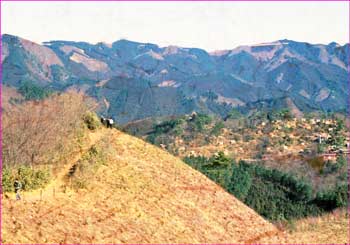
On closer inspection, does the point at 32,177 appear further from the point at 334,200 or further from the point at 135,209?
the point at 334,200

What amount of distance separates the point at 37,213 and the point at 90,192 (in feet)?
13.5

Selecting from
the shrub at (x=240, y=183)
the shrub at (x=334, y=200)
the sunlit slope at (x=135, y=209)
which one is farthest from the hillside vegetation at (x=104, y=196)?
the shrub at (x=334, y=200)

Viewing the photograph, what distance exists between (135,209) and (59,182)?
369 centimetres

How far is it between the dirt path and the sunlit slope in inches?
7.5

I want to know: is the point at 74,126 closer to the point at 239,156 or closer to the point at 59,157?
the point at 59,157

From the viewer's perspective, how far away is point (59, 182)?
23844 mm

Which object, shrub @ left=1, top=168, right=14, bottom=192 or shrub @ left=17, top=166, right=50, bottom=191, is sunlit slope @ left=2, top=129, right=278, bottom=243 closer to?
shrub @ left=17, top=166, right=50, bottom=191

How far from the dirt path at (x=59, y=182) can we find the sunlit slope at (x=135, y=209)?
0.63 ft

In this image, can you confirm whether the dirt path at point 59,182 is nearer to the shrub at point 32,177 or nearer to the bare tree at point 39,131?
the shrub at point 32,177

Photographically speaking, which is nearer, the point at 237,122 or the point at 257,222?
the point at 257,222

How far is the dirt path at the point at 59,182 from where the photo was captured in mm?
21458

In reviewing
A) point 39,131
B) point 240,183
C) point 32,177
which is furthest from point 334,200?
point 32,177

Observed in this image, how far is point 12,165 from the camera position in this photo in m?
23.1

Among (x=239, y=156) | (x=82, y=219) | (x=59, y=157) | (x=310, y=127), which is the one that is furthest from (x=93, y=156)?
(x=310, y=127)
